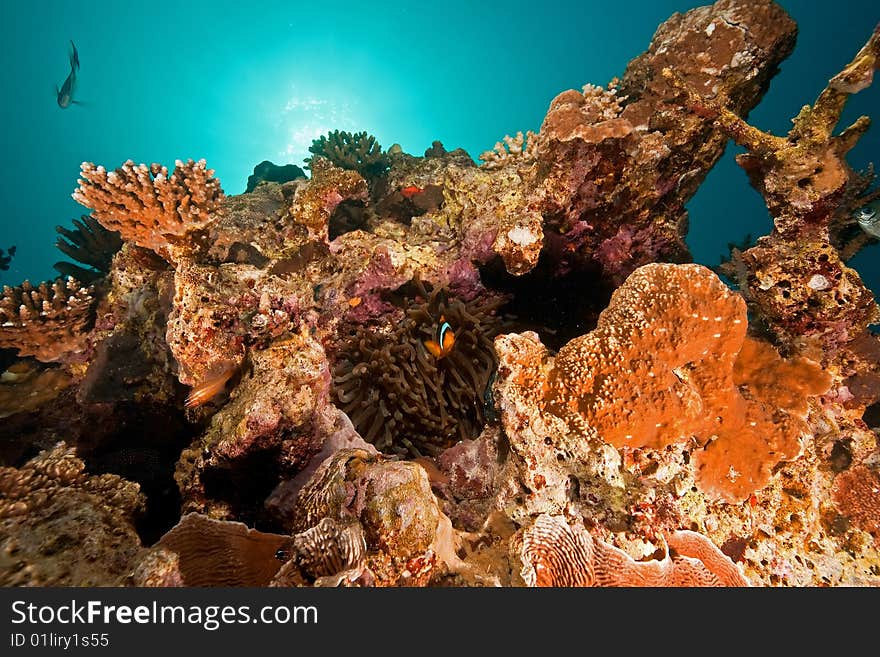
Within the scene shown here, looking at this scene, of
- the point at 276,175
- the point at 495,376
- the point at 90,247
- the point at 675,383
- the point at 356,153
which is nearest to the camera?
the point at 675,383

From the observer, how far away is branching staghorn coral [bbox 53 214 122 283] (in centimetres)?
574

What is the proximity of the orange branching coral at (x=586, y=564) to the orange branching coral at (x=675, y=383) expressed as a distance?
632 mm

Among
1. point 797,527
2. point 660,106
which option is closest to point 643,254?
point 660,106

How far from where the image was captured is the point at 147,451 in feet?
12.0

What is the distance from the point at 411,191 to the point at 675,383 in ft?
13.9

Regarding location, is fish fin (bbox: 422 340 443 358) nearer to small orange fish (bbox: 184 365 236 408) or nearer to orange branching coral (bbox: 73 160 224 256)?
small orange fish (bbox: 184 365 236 408)

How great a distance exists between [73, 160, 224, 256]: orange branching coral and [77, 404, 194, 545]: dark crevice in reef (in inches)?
60.5

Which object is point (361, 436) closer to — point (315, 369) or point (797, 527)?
point (315, 369)

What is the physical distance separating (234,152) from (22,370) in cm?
9959

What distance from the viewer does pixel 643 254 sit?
466cm

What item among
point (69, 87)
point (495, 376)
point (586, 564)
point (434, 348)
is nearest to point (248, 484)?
point (434, 348)

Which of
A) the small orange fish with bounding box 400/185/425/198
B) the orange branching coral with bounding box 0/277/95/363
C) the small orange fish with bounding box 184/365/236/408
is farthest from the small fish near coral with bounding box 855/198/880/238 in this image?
the orange branching coral with bounding box 0/277/95/363

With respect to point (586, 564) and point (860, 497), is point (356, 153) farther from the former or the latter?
point (860, 497)

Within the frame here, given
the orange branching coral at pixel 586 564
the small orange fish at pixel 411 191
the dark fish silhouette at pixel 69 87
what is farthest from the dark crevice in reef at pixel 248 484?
the dark fish silhouette at pixel 69 87
